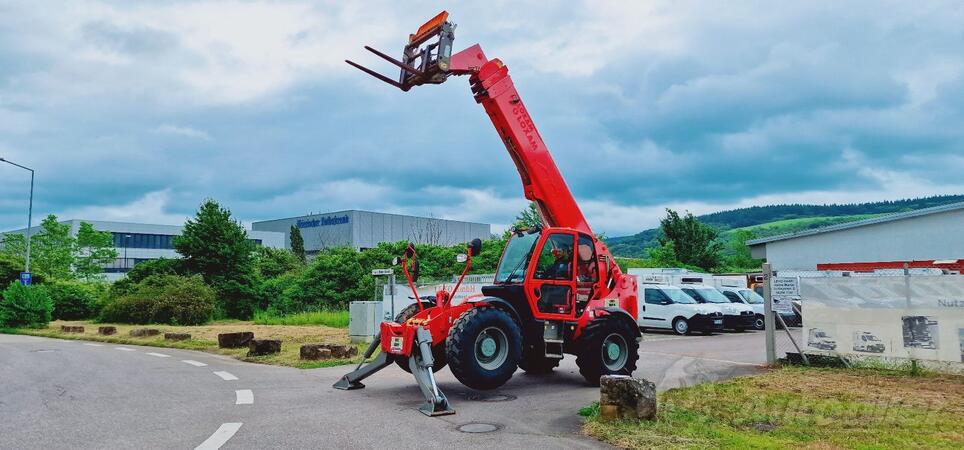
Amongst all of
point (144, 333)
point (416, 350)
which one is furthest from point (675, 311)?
point (144, 333)

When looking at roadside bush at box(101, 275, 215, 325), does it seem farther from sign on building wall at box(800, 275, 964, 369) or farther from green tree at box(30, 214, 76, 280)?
sign on building wall at box(800, 275, 964, 369)

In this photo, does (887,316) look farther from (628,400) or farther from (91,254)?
(91,254)

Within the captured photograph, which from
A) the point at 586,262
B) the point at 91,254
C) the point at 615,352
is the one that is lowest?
the point at 615,352

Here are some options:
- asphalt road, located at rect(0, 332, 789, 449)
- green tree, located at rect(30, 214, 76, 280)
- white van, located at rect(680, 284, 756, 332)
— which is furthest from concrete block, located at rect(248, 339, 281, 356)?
green tree, located at rect(30, 214, 76, 280)

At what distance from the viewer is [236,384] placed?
35.4 ft

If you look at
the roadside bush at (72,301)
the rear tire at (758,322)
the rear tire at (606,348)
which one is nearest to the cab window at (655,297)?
the rear tire at (758,322)

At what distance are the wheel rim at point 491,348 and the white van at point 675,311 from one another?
14194mm

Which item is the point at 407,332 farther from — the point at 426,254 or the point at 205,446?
the point at 426,254

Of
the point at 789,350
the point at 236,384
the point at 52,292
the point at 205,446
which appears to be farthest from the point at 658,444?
the point at 52,292

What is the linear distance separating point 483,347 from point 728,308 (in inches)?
645

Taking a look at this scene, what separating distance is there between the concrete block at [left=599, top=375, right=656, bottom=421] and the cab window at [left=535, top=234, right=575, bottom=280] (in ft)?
10.7

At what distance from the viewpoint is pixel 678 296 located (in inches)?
902

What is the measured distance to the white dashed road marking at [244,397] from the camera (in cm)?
887

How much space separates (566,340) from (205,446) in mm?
5812
